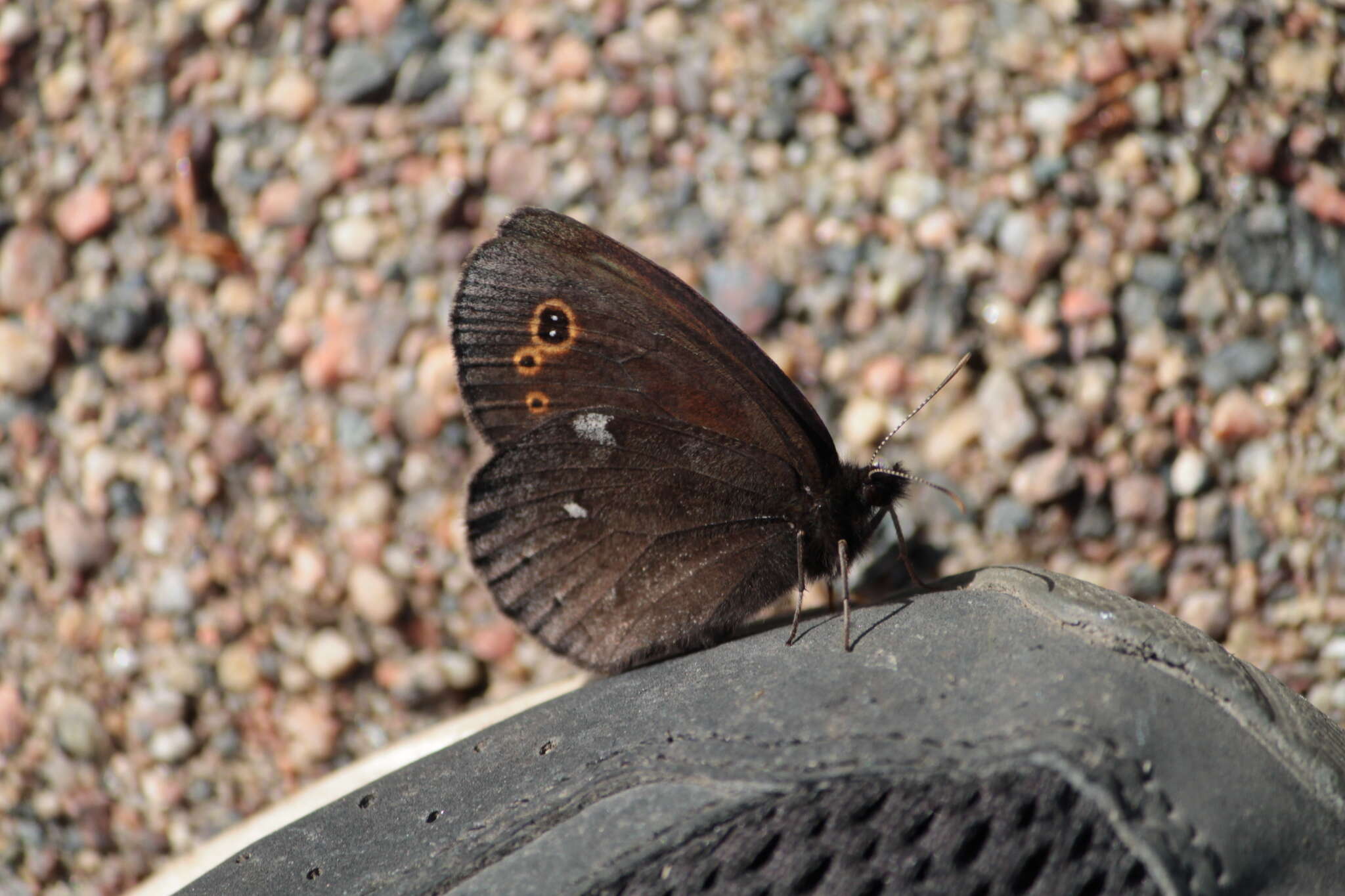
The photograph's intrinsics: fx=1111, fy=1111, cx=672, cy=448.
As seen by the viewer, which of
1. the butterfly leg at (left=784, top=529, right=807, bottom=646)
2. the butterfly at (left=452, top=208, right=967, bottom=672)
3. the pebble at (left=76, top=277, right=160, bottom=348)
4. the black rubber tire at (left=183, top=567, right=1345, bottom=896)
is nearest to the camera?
the black rubber tire at (left=183, top=567, right=1345, bottom=896)

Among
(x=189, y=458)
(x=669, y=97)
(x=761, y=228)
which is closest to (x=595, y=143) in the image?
(x=669, y=97)

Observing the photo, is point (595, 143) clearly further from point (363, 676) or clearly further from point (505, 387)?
point (363, 676)

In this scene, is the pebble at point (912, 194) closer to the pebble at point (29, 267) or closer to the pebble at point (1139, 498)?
→ the pebble at point (1139, 498)

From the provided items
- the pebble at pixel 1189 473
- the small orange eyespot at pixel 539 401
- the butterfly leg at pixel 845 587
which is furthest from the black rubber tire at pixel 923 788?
the pebble at pixel 1189 473

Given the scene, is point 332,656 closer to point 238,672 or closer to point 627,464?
point 238,672

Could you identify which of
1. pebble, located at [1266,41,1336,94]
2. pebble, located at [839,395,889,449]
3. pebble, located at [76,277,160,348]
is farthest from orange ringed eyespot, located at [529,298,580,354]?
pebble, located at [1266,41,1336,94]

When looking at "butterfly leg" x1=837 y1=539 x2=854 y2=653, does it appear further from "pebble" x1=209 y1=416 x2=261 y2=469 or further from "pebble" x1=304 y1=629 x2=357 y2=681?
"pebble" x1=209 y1=416 x2=261 y2=469
